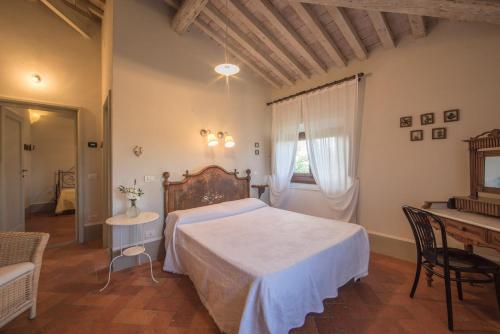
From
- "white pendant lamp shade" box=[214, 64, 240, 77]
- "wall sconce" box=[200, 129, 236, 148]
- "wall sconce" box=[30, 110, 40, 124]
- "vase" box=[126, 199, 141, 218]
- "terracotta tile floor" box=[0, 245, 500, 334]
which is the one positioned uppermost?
"wall sconce" box=[30, 110, 40, 124]

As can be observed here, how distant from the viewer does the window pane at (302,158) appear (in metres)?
3.85

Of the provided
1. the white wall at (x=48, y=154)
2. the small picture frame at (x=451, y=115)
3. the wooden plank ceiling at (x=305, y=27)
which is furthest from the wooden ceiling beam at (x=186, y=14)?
the white wall at (x=48, y=154)

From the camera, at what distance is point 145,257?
2.74 m

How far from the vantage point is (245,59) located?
3.65 m

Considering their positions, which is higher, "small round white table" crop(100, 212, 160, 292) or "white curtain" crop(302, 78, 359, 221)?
"white curtain" crop(302, 78, 359, 221)

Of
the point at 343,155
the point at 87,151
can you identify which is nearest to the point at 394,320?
the point at 343,155

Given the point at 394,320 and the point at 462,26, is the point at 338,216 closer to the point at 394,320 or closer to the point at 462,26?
the point at 394,320

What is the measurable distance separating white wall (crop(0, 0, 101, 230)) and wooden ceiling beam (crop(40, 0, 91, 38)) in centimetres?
10

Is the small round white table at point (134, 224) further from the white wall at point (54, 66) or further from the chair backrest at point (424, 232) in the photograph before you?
the chair backrest at point (424, 232)

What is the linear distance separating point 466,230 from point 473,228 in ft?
0.23

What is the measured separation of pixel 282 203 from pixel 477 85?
2994 millimetres

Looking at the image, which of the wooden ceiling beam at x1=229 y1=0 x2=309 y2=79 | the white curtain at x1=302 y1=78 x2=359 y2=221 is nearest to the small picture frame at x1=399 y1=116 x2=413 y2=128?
the white curtain at x1=302 y1=78 x2=359 y2=221

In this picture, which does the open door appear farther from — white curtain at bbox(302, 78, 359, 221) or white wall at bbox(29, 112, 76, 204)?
white curtain at bbox(302, 78, 359, 221)

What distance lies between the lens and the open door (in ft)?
9.85
